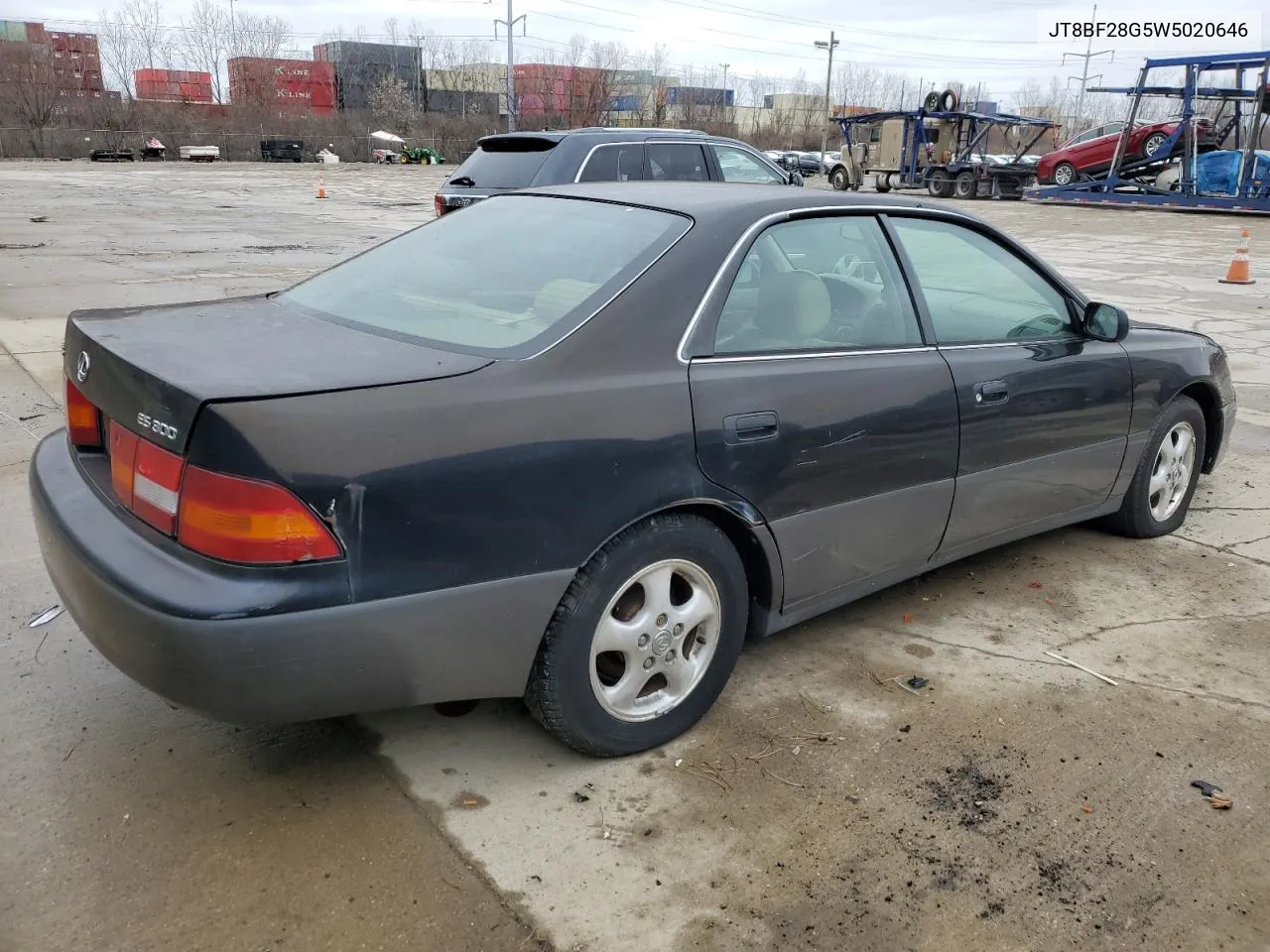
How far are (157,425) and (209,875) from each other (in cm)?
103

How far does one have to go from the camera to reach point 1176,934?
2.26 meters

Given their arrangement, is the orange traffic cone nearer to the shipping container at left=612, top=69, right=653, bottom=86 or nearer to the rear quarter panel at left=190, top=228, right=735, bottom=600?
the rear quarter panel at left=190, top=228, right=735, bottom=600

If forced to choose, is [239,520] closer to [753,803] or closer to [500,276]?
[500,276]

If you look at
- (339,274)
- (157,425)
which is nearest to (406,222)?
(339,274)

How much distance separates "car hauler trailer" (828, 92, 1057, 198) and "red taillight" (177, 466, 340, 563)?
29787 millimetres

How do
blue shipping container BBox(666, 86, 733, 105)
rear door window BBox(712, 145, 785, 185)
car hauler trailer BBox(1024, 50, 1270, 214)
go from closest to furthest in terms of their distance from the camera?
1. rear door window BBox(712, 145, 785, 185)
2. car hauler trailer BBox(1024, 50, 1270, 214)
3. blue shipping container BBox(666, 86, 733, 105)

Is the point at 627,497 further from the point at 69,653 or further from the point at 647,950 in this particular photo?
the point at 69,653

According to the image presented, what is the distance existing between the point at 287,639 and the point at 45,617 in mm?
1851

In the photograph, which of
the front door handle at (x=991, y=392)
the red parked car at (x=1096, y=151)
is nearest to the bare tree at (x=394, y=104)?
the red parked car at (x=1096, y=151)

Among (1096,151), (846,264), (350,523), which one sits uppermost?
(1096,151)

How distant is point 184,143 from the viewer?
57.0 metres

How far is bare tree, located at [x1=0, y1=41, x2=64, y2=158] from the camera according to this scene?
57844mm

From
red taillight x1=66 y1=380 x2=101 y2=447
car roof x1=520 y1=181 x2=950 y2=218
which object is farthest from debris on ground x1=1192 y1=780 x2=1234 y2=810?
red taillight x1=66 y1=380 x2=101 y2=447

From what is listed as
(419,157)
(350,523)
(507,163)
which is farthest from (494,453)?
(419,157)
